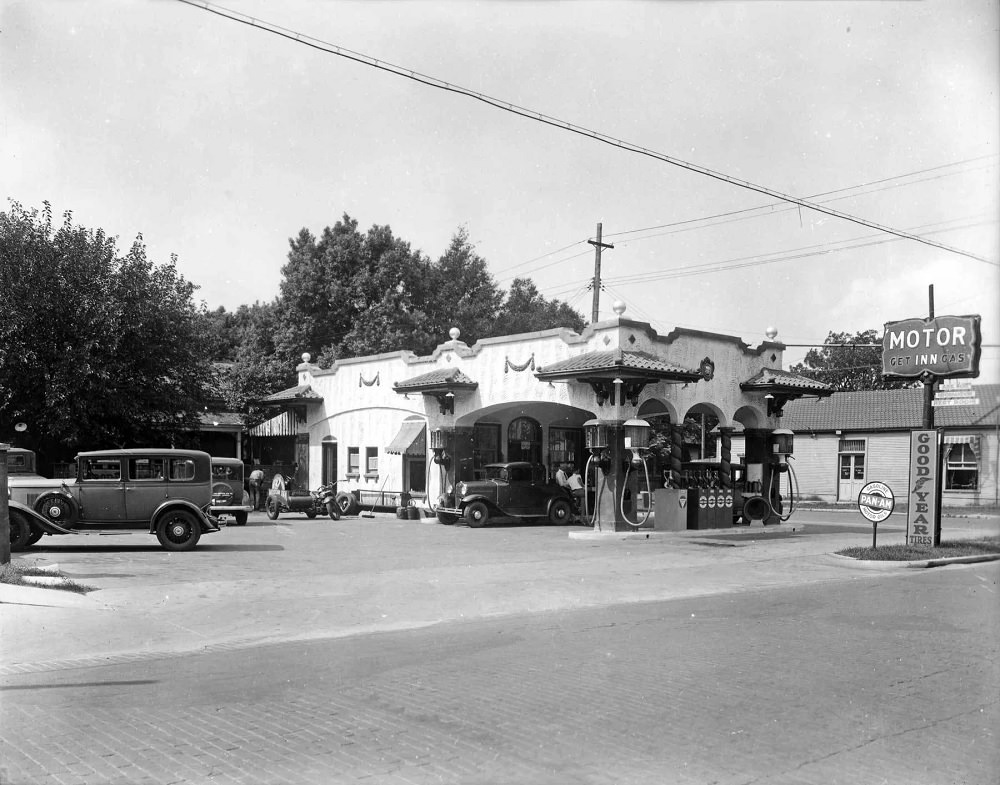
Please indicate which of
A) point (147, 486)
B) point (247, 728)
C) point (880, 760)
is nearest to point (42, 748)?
point (247, 728)

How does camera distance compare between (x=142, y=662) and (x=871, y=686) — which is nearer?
(x=871, y=686)

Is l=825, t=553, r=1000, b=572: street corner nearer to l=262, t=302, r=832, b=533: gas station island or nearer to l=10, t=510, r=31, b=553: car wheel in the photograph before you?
l=262, t=302, r=832, b=533: gas station island

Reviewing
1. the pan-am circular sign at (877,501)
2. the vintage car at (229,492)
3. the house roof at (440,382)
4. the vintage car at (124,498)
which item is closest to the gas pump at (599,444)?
the house roof at (440,382)

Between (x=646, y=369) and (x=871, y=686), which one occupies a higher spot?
(x=646, y=369)

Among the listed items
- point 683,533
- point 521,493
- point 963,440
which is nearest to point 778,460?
point 683,533

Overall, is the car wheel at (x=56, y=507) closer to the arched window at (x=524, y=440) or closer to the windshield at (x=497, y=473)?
the windshield at (x=497, y=473)

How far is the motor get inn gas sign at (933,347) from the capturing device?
1812 cm

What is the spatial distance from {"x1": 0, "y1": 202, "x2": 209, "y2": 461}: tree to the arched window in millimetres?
10858

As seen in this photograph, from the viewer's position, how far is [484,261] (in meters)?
50.4

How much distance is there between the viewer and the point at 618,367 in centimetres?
2059

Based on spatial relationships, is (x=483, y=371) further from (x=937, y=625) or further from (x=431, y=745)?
(x=431, y=745)

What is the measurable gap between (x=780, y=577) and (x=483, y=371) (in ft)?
41.1

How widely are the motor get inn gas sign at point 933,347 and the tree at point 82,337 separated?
21048mm

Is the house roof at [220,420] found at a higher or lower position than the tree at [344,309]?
lower
